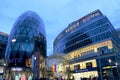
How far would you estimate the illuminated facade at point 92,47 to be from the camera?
5370cm

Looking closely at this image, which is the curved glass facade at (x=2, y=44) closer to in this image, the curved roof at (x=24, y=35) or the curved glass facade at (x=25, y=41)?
the curved roof at (x=24, y=35)

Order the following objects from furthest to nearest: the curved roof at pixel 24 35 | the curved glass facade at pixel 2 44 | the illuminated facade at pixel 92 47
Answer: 1. the curved glass facade at pixel 2 44
2. the curved roof at pixel 24 35
3. the illuminated facade at pixel 92 47

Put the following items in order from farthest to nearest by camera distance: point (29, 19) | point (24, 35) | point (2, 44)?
point (2, 44) < point (29, 19) < point (24, 35)

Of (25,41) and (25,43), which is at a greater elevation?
(25,41)

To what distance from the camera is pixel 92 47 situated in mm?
63062

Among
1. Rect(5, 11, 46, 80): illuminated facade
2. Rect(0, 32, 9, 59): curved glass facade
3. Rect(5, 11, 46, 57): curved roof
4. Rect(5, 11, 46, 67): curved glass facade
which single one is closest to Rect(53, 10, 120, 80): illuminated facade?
Rect(5, 11, 46, 80): illuminated facade

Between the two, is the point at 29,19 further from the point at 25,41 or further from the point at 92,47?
the point at 92,47

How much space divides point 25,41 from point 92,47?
24055 mm

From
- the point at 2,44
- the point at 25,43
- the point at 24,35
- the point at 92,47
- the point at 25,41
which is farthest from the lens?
the point at 2,44

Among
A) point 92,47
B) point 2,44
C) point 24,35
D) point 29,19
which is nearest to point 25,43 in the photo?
point 24,35

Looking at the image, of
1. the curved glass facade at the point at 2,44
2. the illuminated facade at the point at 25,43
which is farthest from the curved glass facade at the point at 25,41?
the curved glass facade at the point at 2,44

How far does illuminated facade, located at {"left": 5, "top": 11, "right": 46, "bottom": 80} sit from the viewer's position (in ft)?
201

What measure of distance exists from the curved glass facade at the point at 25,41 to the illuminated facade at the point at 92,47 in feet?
43.4

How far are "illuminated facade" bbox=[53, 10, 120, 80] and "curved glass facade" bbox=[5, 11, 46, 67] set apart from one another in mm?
13241
